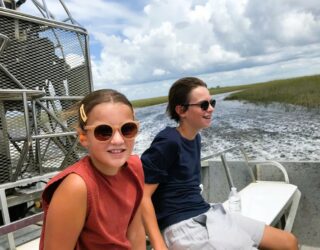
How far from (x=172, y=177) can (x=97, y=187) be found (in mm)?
903

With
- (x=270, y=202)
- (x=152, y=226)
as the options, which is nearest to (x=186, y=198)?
(x=152, y=226)

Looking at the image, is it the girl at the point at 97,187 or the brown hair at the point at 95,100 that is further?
the brown hair at the point at 95,100

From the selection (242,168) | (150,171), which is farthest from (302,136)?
(150,171)

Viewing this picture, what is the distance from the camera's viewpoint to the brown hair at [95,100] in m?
1.49

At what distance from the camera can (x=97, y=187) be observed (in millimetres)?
1401

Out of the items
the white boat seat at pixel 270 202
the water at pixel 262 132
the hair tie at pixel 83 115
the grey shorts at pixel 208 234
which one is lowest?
the water at pixel 262 132

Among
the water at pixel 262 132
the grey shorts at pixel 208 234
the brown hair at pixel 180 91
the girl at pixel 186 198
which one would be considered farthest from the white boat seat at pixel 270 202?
the water at pixel 262 132

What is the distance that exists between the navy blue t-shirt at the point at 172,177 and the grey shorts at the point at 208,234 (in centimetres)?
5

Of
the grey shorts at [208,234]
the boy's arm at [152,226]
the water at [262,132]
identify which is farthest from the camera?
the water at [262,132]

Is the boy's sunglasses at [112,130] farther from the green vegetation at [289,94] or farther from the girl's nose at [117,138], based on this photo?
the green vegetation at [289,94]

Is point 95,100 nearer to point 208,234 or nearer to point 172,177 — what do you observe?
point 172,177

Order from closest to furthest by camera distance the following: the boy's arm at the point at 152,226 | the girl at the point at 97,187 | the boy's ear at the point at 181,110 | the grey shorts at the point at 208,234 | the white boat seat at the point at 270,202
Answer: the girl at the point at 97,187 → the boy's arm at the point at 152,226 → the grey shorts at the point at 208,234 → the boy's ear at the point at 181,110 → the white boat seat at the point at 270,202

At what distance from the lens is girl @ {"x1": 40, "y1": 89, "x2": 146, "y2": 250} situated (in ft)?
4.27

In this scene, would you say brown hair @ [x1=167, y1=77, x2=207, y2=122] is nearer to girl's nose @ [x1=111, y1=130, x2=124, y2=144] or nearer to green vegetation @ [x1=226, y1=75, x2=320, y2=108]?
girl's nose @ [x1=111, y1=130, x2=124, y2=144]
